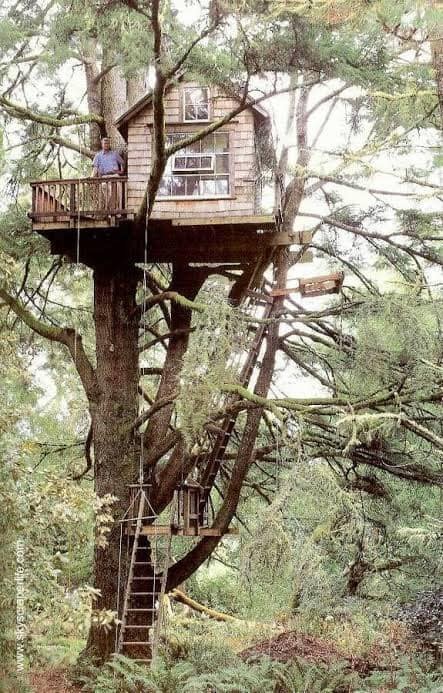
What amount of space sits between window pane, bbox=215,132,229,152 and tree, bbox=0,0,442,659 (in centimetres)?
73

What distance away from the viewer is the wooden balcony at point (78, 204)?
1009 centimetres

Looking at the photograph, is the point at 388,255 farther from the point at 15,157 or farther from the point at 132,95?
the point at 15,157

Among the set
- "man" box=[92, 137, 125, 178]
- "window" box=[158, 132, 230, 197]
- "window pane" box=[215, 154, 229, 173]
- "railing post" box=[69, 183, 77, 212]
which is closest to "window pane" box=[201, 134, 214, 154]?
"window" box=[158, 132, 230, 197]

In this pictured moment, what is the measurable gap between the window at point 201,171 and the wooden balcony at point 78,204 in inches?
26.5

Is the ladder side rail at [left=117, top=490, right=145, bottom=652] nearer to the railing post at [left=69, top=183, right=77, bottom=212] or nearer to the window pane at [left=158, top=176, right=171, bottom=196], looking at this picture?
the railing post at [left=69, top=183, right=77, bottom=212]

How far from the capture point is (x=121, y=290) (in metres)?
11.5

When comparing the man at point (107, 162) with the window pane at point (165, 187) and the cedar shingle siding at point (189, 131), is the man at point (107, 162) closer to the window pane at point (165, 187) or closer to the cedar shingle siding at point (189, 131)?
the cedar shingle siding at point (189, 131)

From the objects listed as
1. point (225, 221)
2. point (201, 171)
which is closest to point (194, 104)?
point (201, 171)

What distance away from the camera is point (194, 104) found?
10.9 meters

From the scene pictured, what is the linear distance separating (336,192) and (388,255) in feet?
5.60

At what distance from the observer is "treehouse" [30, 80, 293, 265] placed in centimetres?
1018

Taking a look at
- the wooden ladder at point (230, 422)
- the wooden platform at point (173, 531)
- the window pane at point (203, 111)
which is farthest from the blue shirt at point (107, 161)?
the wooden platform at point (173, 531)

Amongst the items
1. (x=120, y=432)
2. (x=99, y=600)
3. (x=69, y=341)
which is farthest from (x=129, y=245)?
(x=99, y=600)

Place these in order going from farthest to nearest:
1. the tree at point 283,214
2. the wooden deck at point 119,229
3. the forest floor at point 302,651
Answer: the forest floor at point 302,651, the wooden deck at point 119,229, the tree at point 283,214
